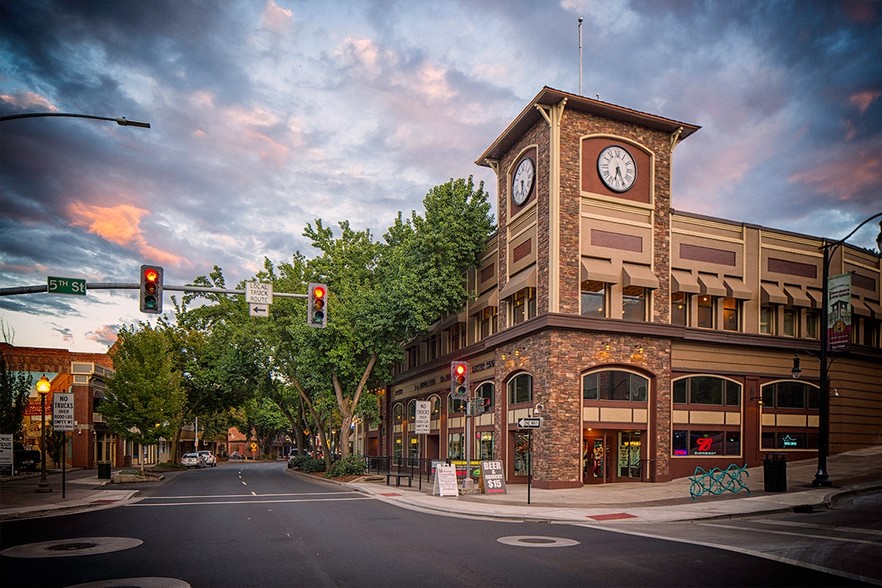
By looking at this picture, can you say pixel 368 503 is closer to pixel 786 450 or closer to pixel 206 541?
pixel 206 541

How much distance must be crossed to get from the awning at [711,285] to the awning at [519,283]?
25.5 ft

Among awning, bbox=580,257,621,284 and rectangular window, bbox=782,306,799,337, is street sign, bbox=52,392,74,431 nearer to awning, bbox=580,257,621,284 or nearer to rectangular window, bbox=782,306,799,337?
awning, bbox=580,257,621,284

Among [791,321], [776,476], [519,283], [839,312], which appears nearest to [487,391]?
[519,283]

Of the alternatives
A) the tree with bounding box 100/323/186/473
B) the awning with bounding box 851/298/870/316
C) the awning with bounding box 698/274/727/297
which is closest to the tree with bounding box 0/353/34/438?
the tree with bounding box 100/323/186/473

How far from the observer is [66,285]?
16766mm

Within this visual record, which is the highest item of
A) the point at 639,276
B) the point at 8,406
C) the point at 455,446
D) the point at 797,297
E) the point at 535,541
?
the point at 639,276

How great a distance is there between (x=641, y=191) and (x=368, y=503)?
58.5 ft

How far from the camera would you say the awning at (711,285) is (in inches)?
1202

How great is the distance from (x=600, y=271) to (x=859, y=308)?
56.6 feet

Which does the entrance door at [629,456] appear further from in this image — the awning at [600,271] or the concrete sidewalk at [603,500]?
the awning at [600,271]

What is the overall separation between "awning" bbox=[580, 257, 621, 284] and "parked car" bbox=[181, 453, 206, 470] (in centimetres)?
4471

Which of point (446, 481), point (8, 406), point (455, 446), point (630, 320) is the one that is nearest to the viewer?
point (446, 481)

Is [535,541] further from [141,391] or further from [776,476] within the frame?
[141,391]

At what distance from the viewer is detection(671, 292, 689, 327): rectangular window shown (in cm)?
3064
